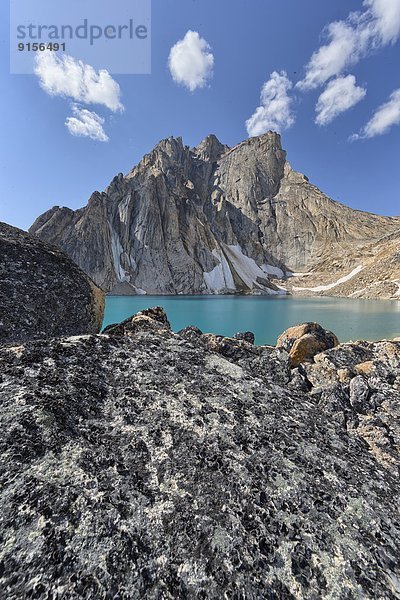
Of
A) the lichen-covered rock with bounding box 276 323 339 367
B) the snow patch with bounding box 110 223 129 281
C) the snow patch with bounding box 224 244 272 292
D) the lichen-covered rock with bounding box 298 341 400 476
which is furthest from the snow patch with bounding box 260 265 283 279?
the lichen-covered rock with bounding box 298 341 400 476

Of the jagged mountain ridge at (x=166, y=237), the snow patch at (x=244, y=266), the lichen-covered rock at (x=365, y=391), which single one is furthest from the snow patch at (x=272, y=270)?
the lichen-covered rock at (x=365, y=391)

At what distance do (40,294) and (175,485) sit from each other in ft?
12.2

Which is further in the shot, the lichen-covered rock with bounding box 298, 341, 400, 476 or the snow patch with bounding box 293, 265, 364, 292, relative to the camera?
the snow patch with bounding box 293, 265, 364, 292

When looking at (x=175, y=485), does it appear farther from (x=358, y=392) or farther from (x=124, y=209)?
(x=124, y=209)

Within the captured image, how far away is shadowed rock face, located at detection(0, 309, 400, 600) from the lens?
1.56 metres

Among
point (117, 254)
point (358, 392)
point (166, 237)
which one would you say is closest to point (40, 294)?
point (358, 392)

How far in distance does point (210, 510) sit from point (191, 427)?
0.67 meters

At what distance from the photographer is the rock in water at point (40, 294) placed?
4.06 metres

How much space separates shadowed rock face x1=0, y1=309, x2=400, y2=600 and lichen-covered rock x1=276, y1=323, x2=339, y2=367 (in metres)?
3.08

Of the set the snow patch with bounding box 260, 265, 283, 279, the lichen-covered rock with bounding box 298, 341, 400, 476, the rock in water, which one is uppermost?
the snow patch with bounding box 260, 265, 283, 279

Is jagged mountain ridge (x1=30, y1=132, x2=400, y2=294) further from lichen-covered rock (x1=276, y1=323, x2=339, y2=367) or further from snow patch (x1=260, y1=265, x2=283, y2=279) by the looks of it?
lichen-covered rock (x1=276, y1=323, x2=339, y2=367)

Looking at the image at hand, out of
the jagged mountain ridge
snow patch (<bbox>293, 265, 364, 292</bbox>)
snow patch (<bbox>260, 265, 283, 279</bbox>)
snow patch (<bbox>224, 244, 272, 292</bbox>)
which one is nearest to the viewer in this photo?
the jagged mountain ridge

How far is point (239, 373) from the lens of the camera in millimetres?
3301

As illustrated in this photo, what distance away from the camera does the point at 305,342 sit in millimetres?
6793
